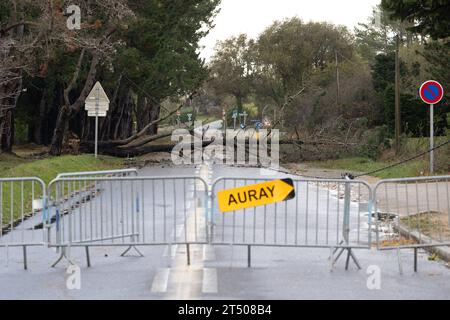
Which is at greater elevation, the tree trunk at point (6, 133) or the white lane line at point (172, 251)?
the tree trunk at point (6, 133)

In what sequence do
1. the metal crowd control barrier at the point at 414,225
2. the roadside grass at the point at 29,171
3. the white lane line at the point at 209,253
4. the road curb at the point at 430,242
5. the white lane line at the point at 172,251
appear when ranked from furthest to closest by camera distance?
the roadside grass at the point at 29,171, the white lane line at the point at 172,251, the road curb at the point at 430,242, the white lane line at the point at 209,253, the metal crowd control barrier at the point at 414,225

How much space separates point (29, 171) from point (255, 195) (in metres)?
15.1

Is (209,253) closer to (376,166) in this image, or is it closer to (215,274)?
(215,274)

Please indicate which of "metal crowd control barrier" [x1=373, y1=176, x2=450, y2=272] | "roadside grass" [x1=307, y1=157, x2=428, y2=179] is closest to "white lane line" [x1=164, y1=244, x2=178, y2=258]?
"metal crowd control barrier" [x1=373, y1=176, x2=450, y2=272]

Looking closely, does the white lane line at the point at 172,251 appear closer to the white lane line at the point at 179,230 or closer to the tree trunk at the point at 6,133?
the white lane line at the point at 179,230

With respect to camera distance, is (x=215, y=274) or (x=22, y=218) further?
(x=22, y=218)

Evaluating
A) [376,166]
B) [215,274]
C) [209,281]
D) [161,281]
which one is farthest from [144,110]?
[209,281]

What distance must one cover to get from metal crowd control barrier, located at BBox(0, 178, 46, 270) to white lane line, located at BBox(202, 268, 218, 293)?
2.18 metres

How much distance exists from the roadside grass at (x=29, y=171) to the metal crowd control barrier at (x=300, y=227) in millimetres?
3347

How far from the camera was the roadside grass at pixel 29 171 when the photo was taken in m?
18.1

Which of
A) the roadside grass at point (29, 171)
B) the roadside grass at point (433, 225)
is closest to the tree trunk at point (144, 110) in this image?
the roadside grass at point (29, 171)

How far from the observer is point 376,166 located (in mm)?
35125

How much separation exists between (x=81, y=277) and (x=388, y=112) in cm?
3273

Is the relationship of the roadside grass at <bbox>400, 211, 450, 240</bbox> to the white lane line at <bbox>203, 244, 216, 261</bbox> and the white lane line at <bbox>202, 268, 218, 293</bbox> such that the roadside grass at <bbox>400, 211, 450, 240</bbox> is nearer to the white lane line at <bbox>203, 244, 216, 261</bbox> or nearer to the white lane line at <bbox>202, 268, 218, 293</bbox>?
the white lane line at <bbox>203, 244, 216, 261</bbox>
